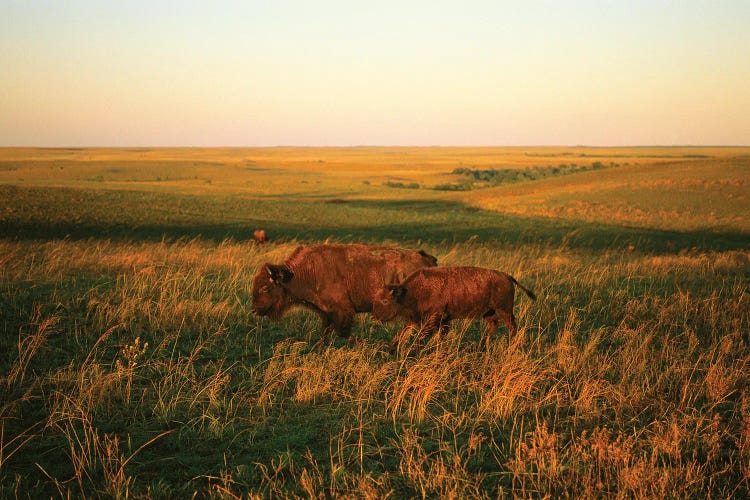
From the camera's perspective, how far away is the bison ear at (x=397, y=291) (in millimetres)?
6980

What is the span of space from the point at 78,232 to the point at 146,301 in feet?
57.4

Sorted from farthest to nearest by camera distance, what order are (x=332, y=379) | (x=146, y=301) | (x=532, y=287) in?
(x=532, y=287) → (x=146, y=301) → (x=332, y=379)

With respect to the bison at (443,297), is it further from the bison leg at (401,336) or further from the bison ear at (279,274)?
the bison ear at (279,274)

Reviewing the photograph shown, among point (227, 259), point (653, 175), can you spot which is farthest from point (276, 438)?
point (653, 175)

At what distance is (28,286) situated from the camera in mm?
9234

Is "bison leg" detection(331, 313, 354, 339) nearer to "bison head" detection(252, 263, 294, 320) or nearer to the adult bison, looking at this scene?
→ the adult bison

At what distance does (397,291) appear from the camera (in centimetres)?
710

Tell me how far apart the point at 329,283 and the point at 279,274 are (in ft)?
2.33

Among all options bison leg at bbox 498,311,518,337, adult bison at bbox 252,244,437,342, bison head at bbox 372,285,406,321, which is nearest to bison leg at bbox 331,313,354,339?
adult bison at bbox 252,244,437,342

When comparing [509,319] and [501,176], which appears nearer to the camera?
[509,319]

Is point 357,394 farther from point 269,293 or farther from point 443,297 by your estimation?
point 269,293

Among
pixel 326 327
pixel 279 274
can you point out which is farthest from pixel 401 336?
pixel 279 274

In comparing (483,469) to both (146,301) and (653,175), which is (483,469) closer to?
(146,301)

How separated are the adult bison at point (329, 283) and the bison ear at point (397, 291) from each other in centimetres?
46
